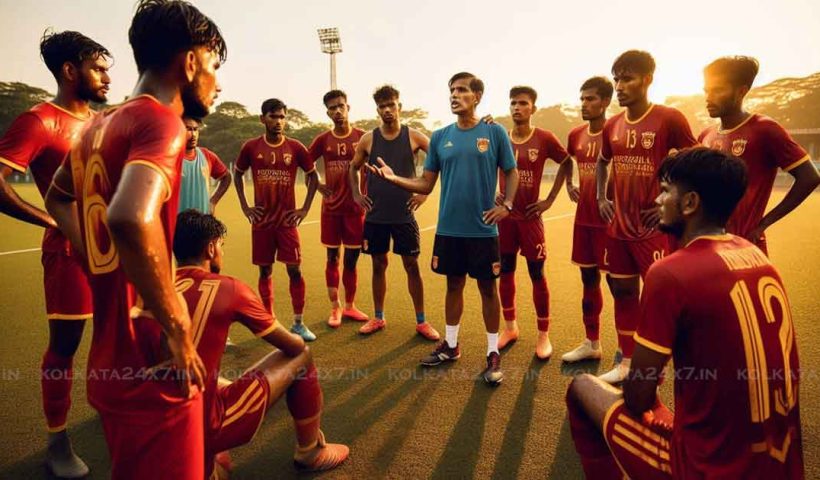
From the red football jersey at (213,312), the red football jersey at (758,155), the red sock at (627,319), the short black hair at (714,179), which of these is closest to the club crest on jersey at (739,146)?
the red football jersey at (758,155)

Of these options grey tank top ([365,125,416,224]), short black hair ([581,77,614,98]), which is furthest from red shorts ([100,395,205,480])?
short black hair ([581,77,614,98])

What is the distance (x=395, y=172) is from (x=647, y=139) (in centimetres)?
261

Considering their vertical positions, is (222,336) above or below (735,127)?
below

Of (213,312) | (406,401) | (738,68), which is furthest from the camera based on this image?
(406,401)

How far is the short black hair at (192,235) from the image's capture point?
7.31 feet

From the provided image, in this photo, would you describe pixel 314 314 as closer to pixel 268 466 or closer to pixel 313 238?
pixel 268 466

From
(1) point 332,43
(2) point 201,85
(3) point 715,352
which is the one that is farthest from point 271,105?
(1) point 332,43

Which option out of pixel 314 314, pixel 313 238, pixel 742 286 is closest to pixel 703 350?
pixel 742 286

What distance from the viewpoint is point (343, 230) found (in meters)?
6.00

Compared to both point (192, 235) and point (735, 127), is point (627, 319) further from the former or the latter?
point (192, 235)

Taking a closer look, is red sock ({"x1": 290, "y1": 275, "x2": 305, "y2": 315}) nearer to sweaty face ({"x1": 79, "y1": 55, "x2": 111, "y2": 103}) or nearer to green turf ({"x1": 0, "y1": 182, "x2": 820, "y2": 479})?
green turf ({"x1": 0, "y1": 182, "x2": 820, "y2": 479})

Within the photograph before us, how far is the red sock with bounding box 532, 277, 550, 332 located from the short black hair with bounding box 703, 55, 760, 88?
239 cm

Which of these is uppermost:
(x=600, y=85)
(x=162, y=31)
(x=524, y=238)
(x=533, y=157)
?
(x=600, y=85)

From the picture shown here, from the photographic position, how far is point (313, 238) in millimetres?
12156
